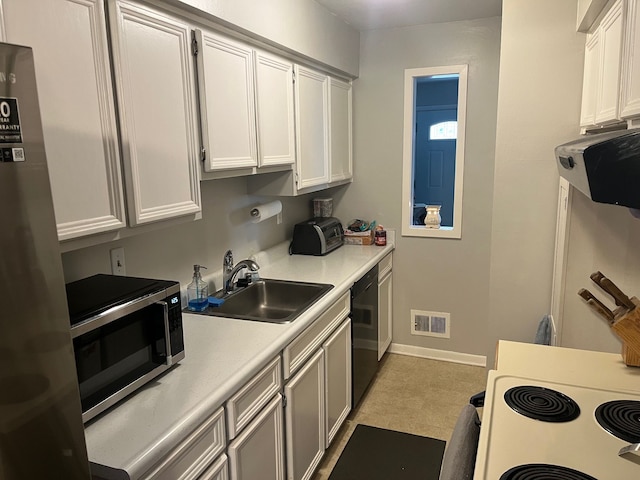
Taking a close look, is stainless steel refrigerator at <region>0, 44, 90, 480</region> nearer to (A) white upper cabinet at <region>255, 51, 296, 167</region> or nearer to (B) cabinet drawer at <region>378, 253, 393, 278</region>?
(A) white upper cabinet at <region>255, 51, 296, 167</region>

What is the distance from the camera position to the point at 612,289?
5.14 feet

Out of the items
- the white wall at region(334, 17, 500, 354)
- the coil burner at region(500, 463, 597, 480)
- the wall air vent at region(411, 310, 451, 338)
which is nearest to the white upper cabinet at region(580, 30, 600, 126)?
the white wall at region(334, 17, 500, 354)

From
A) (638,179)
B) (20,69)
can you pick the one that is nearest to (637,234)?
(638,179)

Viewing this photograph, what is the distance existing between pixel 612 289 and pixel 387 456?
60.5 inches

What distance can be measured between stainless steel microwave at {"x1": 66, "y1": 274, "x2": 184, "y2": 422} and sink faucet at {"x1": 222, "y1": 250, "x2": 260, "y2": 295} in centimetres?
90

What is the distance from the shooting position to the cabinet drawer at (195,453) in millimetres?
1285

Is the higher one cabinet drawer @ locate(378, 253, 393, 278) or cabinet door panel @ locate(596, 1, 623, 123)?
cabinet door panel @ locate(596, 1, 623, 123)

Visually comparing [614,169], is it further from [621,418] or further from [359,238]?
[359,238]

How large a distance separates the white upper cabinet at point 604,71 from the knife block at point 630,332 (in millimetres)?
641

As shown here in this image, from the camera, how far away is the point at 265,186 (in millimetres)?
2768

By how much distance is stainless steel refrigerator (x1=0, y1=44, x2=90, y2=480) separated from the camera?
31.7 inches

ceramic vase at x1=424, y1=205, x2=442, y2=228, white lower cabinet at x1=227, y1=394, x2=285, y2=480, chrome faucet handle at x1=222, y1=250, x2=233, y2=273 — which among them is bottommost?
white lower cabinet at x1=227, y1=394, x2=285, y2=480

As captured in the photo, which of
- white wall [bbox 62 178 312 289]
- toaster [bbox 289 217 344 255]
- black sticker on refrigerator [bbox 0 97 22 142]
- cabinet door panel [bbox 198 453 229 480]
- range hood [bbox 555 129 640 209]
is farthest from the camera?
toaster [bbox 289 217 344 255]

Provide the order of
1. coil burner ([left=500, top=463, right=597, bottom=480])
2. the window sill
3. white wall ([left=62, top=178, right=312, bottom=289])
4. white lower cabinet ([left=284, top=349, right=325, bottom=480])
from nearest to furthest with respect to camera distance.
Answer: coil burner ([left=500, top=463, right=597, bottom=480]) < white wall ([left=62, top=178, right=312, bottom=289]) < white lower cabinet ([left=284, top=349, right=325, bottom=480]) < the window sill
